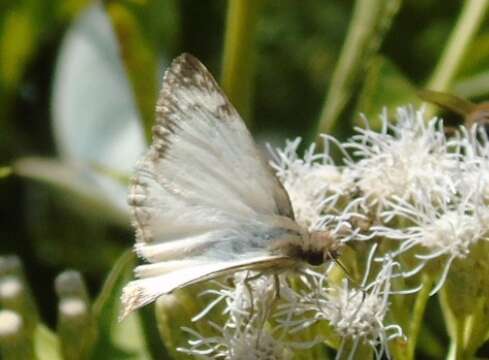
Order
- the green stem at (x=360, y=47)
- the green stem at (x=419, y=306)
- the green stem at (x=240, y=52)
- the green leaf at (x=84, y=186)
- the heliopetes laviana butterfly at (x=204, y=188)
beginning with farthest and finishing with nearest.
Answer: the green leaf at (x=84, y=186) < the green stem at (x=360, y=47) < the green stem at (x=240, y=52) < the green stem at (x=419, y=306) < the heliopetes laviana butterfly at (x=204, y=188)

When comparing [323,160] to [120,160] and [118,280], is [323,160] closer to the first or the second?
[118,280]

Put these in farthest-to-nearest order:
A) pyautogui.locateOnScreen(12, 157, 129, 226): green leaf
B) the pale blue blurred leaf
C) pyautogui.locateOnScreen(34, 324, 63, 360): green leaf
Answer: the pale blue blurred leaf → pyautogui.locateOnScreen(12, 157, 129, 226): green leaf → pyautogui.locateOnScreen(34, 324, 63, 360): green leaf

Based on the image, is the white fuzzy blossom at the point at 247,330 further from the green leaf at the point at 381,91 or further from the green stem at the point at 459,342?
the green leaf at the point at 381,91

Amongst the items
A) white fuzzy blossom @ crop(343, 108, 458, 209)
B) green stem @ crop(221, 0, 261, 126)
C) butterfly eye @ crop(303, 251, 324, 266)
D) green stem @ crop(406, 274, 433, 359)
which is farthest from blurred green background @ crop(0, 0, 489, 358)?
butterfly eye @ crop(303, 251, 324, 266)

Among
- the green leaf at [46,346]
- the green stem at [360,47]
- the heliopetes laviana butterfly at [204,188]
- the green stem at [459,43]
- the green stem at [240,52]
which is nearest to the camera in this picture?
the heliopetes laviana butterfly at [204,188]

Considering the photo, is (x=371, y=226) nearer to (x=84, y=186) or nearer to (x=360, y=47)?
(x=360, y=47)

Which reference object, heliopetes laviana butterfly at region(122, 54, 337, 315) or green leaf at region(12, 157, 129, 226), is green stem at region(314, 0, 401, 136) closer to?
green leaf at region(12, 157, 129, 226)

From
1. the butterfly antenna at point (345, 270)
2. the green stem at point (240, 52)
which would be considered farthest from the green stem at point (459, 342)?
the green stem at point (240, 52)

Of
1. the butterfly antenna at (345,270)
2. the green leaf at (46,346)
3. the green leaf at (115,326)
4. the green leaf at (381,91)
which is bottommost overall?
the green leaf at (46,346)
